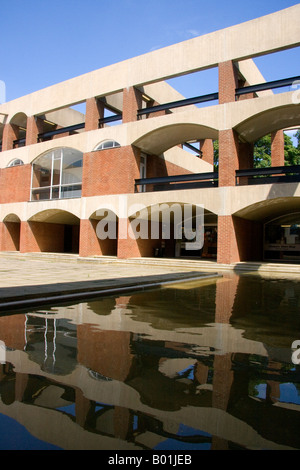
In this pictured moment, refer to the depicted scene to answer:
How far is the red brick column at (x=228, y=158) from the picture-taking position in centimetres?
1631

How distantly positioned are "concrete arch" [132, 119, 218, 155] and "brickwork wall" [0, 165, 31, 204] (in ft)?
30.8

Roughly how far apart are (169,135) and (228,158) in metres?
4.58

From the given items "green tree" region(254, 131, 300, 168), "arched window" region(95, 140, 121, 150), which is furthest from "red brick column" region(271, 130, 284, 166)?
"arched window" region(95, 140, 121, 150)

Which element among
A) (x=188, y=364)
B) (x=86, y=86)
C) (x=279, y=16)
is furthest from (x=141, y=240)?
(x=188, y=364)

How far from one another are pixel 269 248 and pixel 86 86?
15.9 m

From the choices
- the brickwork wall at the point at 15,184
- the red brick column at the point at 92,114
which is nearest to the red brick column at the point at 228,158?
the red brick column at the point at 92,114

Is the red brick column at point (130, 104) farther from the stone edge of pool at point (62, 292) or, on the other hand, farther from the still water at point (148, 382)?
the still water at point (148, 382)

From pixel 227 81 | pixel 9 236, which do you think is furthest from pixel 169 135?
pixel 9 236

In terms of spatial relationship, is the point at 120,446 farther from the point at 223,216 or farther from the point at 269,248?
the point at 269,248

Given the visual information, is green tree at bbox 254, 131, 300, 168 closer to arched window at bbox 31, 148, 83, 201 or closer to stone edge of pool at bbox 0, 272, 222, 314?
arched window at bbox 31, 148, 83, 201

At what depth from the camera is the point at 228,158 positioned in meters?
16.4

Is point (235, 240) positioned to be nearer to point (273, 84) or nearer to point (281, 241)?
Result: point (281, 241)

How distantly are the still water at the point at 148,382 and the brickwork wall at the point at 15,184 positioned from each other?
68.1ft

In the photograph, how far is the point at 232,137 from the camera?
16.4 meters
